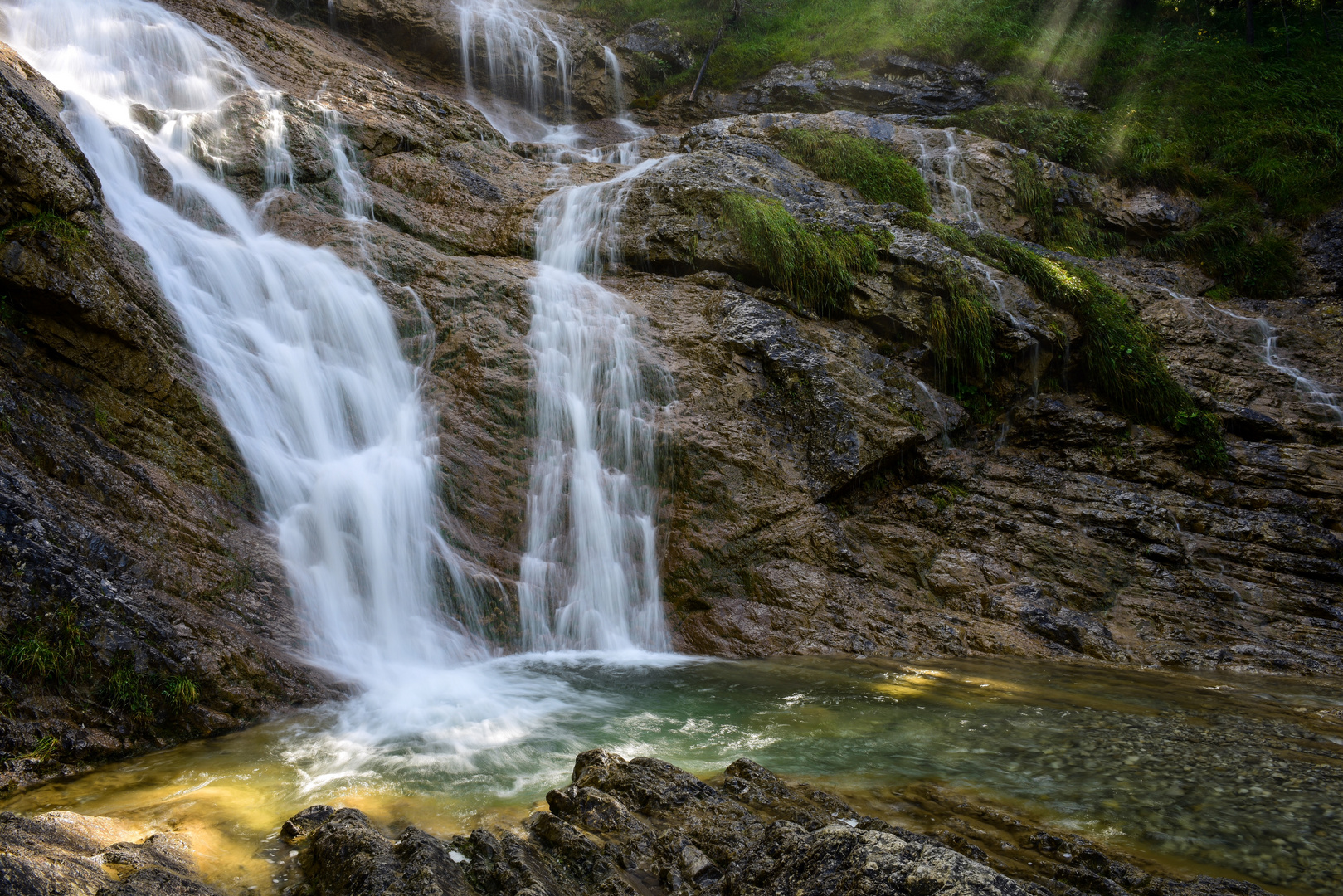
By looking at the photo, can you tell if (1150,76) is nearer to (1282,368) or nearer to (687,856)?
(1282,368)

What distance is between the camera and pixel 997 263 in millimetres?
10414

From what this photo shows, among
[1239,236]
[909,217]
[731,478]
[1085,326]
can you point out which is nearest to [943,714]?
[731,478]

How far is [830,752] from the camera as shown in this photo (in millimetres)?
4223

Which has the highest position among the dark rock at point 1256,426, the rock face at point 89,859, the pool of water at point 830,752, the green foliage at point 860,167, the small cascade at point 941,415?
the green foliage at point 860,167

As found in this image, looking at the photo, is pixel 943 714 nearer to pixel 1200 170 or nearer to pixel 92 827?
pixel 92 827

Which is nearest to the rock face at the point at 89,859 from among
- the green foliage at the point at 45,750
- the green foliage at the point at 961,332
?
the green foliage at the point at 45,750

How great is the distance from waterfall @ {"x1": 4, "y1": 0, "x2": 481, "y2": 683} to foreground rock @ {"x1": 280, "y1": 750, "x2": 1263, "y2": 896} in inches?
115

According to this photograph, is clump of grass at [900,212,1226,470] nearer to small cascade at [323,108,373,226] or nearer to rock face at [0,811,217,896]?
small cascade at [323,108,373,226]

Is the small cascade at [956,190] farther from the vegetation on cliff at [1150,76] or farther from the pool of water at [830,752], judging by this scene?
the pool of water at [830,752]

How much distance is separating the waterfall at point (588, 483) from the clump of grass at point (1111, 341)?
534 centimetres

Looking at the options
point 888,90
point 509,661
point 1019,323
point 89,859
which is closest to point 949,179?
point 1019,323

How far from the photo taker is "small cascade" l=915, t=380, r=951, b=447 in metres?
8.97

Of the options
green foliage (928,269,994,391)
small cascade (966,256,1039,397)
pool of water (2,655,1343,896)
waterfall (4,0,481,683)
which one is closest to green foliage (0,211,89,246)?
waterfall (4,0,481,683)

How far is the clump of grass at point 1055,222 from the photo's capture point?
12.9 metres
